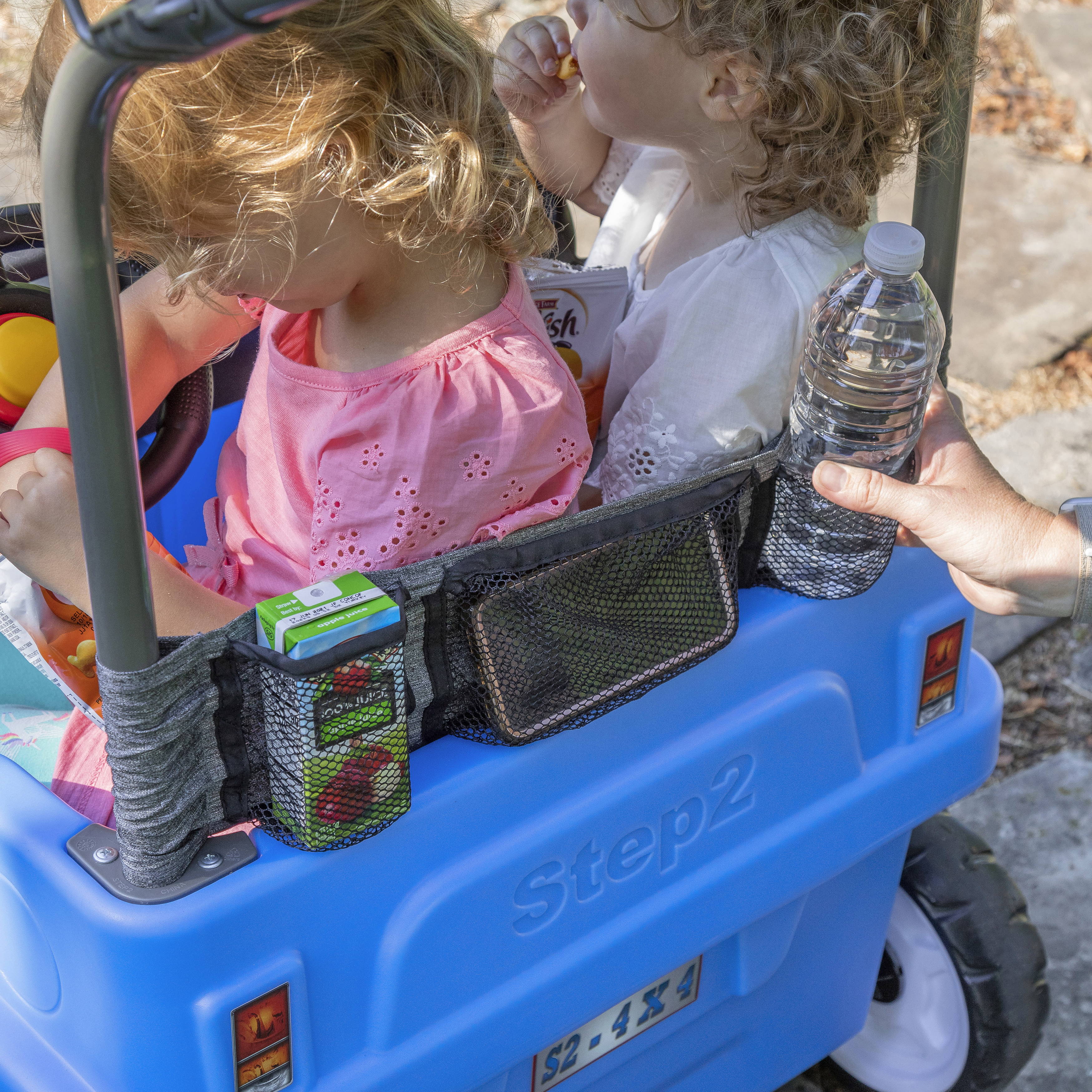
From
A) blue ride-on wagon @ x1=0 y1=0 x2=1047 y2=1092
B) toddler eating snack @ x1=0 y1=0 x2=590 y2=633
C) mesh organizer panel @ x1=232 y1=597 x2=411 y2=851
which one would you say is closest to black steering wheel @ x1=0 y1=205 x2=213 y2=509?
blue ride-on wagon @ x1=0 y1=0 x2=1047 y2=1092

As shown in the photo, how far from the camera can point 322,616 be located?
0.87 m

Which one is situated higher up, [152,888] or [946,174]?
[946,174]

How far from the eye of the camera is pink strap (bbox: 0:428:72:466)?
1087mm

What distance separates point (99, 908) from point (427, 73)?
0.71 metres

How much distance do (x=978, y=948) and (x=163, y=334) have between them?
3.93 ft

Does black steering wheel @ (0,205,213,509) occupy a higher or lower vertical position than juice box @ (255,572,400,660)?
lower

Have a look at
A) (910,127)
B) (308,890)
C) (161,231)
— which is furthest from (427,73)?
(308,890)

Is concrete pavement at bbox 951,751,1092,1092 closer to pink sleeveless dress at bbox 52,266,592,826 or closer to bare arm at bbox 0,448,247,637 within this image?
pink sleeveless dress at bbox 52,266,592,826

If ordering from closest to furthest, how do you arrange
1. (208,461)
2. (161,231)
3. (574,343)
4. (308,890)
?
1. (308,890)
2. (161,231)
3. (574,343)
4. (208,461)

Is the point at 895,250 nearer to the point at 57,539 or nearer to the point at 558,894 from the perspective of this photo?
the point at 558,894

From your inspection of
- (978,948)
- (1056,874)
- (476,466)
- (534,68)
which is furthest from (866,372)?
(1056,874)

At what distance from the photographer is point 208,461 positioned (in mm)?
1752

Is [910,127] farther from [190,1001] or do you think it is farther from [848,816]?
[190,1001]

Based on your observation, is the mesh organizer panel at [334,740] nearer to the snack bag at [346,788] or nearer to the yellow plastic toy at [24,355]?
the snack bag at [346,788]
